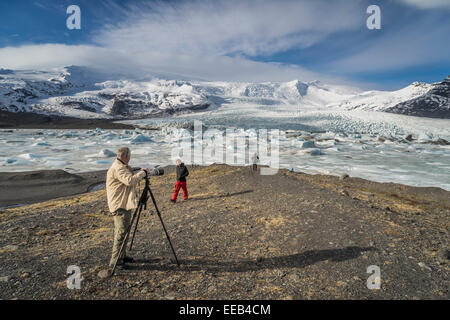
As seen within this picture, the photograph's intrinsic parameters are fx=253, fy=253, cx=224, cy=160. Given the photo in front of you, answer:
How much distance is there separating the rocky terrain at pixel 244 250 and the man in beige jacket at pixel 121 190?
645 millimetres

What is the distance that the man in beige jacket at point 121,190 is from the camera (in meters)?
2.90

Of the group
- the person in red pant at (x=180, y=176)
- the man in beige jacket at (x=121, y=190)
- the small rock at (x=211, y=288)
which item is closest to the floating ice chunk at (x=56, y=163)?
the person in red pant at (x=180, y=176)

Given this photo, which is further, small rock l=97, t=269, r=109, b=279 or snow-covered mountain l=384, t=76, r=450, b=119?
snow-covered mountain l=384, t=76, r=450, b=119

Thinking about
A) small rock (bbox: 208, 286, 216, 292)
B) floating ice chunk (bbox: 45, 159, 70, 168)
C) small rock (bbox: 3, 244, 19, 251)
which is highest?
floating ice chunk (bbox: 45, 159, 70, 168)

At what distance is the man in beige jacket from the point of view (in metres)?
2.90

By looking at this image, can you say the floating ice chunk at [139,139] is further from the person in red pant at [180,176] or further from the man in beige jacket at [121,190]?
the man in beige jacket at [121,190]

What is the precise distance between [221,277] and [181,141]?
22.2 meters

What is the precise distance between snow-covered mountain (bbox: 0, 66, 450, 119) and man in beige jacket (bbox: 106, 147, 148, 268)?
207 ft

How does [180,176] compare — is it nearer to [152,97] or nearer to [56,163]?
[56,163]

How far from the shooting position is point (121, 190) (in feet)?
9.97

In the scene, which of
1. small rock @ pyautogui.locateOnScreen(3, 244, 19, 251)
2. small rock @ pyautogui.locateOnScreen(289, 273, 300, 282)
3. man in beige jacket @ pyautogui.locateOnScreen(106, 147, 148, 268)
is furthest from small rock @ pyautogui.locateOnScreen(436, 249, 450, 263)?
small rock @ pyautogui.locateOnScreen(3, 244, 19, 251)

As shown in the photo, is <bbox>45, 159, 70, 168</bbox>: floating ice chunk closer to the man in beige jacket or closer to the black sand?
the man in beige jacket

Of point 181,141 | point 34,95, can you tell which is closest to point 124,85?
point 34,95

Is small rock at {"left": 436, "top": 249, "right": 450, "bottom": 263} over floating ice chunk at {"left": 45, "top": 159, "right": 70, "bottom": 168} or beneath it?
beneath
